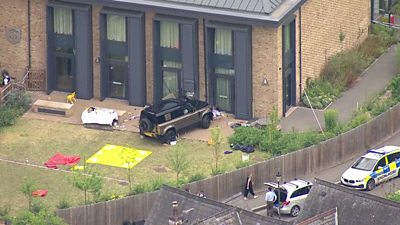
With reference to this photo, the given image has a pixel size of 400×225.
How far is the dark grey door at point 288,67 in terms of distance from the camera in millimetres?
96375

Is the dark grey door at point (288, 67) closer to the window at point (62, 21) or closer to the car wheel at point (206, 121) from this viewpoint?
the car wheel at point (206, 121)

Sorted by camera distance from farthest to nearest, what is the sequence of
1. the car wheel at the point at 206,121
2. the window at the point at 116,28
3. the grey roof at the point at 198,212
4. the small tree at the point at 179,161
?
1. the window at the point at 116,28
2. the car wheel at the point at 206,121
3. the small tree at the point at 179,161
4. the grey roof at the point at 198,212

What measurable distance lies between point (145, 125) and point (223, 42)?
659 centimetres

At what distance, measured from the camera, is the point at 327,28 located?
101 meters

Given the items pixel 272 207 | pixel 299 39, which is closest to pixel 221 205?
pixel 272 207

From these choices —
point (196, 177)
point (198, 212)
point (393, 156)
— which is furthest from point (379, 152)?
point (198, 212)

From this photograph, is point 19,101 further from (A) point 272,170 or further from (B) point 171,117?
(A) point 272,170

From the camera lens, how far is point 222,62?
96.6 meters

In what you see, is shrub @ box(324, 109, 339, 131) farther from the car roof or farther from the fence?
the car roof

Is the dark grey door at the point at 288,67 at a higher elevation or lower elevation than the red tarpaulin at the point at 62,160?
higher

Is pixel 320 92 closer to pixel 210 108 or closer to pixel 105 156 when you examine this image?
pixel 210 108

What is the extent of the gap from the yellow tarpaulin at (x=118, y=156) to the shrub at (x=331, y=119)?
29.3 feet

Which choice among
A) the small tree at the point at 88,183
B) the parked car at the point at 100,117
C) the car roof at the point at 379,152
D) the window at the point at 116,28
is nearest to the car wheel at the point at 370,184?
the car roof at the point at 379,152

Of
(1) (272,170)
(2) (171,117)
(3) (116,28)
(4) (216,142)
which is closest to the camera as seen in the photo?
(1) (272,170)
